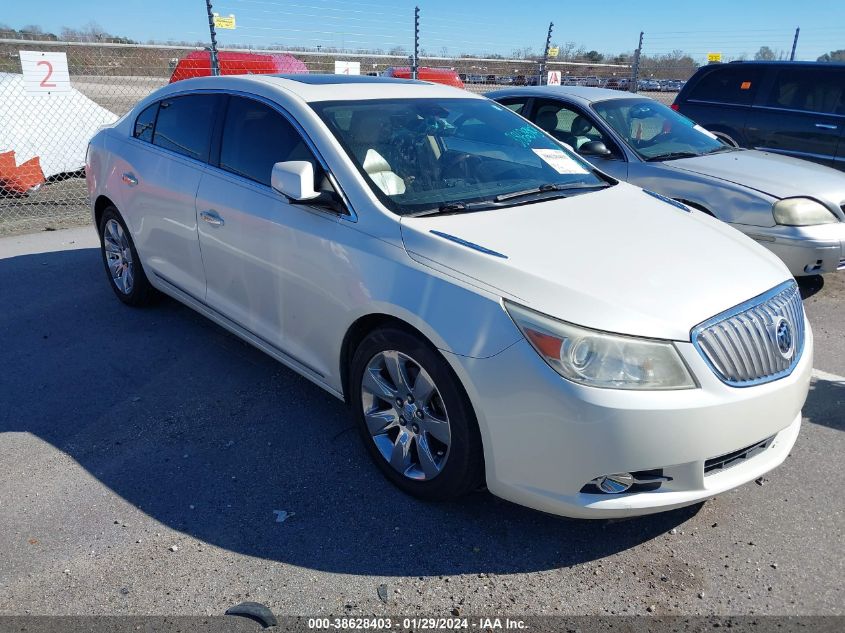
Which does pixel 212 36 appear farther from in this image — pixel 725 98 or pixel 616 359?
pixel 616 359

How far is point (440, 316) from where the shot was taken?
8.76 feet

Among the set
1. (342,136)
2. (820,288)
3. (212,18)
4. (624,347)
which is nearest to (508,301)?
(624,347)

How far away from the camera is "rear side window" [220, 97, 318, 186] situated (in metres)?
3.57

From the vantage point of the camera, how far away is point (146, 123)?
16.1 feet

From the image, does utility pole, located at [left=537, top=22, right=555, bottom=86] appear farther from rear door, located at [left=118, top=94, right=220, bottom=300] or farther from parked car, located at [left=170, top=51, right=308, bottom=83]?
rear door, located at [left=118, top=94, right=220, bottom=300]

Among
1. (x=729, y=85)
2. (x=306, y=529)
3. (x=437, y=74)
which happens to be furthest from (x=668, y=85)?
(x=306, y=529)

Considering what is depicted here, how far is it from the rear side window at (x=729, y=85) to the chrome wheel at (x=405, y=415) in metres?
7.52

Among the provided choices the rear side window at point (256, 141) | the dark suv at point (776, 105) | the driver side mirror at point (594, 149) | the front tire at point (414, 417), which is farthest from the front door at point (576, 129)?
the front tire at point (414, 417)

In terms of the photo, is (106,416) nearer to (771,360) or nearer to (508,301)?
(508,301)

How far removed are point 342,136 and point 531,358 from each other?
163 cm

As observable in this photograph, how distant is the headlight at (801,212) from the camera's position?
17.4ft

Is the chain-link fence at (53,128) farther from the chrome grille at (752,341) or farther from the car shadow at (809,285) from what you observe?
the chrome grille at (752,341)

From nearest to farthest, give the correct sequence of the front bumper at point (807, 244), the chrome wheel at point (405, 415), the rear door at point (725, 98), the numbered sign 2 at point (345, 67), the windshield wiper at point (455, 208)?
1. the chrome wheel at point (405, 415)
2. the windshield wiper at point (455, 208)
3. the front bumper at point (807, 244)
4. the rear door at point (725, 98)
5. the numbered sign 2 at point (345, 67)

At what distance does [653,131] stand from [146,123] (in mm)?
4400
